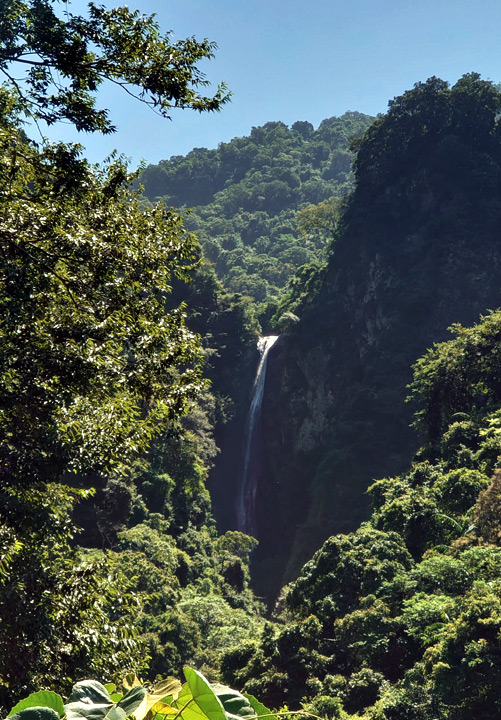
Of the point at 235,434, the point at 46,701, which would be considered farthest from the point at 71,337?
the point at 235,434

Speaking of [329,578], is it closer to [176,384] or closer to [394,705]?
[394,705]

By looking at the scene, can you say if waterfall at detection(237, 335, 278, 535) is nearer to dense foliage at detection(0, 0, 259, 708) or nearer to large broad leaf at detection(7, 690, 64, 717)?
dense foliage at detection(0, 0, 259, 708)

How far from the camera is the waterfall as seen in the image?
41906 millimetres

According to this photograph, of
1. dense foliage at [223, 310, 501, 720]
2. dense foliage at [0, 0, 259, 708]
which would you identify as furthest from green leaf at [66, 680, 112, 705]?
dense foliage at [223, 310, 501, 720]

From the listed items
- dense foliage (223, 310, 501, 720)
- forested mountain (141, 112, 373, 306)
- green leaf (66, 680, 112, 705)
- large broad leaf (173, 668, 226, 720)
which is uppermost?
forested mountain (141, 112, 373, 306)

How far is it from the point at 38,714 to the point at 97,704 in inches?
5.1

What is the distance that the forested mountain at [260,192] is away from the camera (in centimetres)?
8012

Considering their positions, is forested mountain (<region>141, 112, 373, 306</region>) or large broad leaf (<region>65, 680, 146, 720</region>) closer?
large broad leaf (<region>65, 680, 146, 720</region>)

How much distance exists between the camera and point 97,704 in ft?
4.11

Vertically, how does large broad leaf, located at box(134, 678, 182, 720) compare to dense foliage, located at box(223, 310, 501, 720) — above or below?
above

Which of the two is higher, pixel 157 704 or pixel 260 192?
pixel 260 192

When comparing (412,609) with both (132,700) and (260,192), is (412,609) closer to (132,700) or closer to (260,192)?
(132,700)

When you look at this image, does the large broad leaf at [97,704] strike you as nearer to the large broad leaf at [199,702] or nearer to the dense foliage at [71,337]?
the large broad leaf at [199,702]

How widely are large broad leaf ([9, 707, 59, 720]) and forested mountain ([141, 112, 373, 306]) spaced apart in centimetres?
6970
